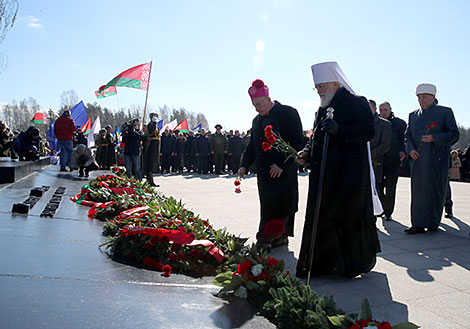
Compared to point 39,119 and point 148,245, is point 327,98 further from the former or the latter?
point 39,119

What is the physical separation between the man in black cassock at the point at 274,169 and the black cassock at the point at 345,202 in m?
1.04

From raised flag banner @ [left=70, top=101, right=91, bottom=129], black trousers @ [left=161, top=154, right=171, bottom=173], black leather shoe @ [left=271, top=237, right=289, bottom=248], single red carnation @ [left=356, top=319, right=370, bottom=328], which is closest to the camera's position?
single red carnation @ [left=356, top=319, right=370, bottom=328]

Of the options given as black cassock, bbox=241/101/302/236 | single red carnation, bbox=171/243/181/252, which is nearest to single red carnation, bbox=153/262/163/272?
single red carnation, bbox=171/243/181/252

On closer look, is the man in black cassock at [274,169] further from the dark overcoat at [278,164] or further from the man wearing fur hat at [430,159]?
the man wearing fur hat at [430,159]

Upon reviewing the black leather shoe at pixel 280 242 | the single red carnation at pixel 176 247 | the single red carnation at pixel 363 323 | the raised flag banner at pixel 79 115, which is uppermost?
the raised flag banner at pixel 79 115

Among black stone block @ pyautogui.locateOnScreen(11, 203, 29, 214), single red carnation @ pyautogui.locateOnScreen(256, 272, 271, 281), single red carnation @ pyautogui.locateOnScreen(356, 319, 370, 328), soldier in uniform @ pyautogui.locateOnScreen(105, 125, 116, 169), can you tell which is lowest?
→ single red carnation @ pyautogui.locateOnScreen(256, 272, 271, 281)

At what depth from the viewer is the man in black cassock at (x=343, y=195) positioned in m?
3.97

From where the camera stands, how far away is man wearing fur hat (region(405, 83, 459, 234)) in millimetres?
6480

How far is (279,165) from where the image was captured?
5.16m

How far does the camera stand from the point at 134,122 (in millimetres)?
12633

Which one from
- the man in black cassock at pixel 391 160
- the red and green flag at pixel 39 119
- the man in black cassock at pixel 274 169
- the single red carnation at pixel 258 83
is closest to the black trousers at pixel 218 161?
the man in black cassock at pixel 391 160

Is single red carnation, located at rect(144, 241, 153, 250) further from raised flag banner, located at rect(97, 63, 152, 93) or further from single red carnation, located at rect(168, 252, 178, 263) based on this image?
raised flag banner, located at rect(97, 63, 152, 93)

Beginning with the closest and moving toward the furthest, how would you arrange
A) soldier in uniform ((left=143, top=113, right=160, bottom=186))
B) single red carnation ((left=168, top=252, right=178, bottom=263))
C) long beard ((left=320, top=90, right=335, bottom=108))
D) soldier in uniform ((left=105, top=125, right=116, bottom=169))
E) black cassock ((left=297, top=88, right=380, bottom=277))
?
1. single red carnation ((left=168, top=252, right=178, bottom=263))
2. black cassock ((left=297, top=88, right=380, bottom=277))
3. long beard ((left=320, top=90, right=335, bottom=108))
4. soldier in uniform ((left=143, top=113, right=160, bottom=186))
5. soldier in uniform ((left=105, top=125, right=116, bottom=169))

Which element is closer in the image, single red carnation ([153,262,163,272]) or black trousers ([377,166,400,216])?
single red carnation ([153,262,163,272])
